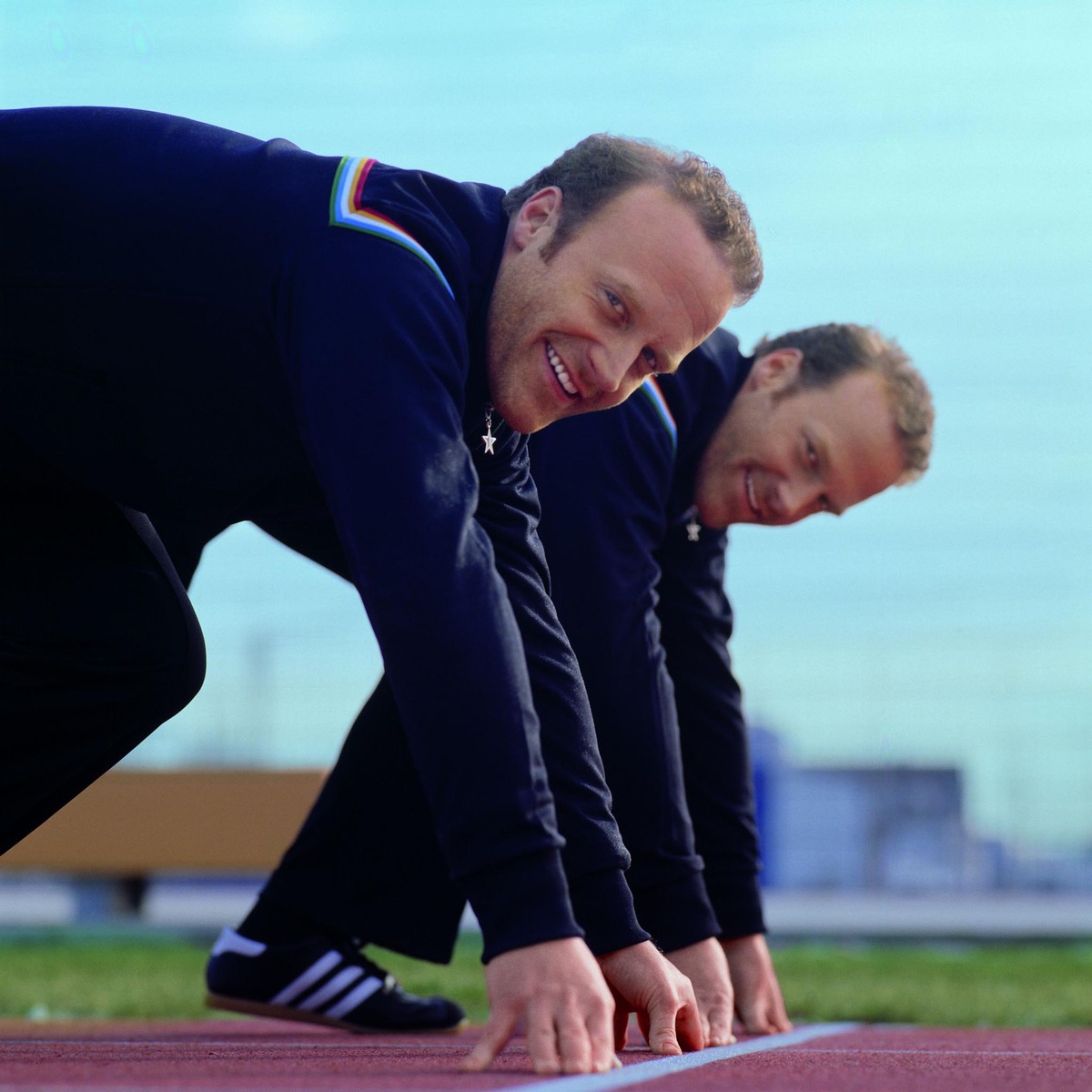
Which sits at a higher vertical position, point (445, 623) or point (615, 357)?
point (615, 357)

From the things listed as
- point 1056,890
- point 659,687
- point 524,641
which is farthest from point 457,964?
point 1056,890

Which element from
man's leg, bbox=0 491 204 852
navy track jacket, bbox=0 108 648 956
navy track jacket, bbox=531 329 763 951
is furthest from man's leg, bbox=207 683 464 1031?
navy track jacket, bbox=0 108 648 956

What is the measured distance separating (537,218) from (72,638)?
1005mm

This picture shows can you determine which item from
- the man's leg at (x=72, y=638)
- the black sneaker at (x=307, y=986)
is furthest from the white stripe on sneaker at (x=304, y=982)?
the man's leg at (x=72, y=638)

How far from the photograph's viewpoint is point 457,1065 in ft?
6.57

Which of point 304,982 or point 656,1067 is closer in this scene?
point 656,1067

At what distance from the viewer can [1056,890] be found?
48.1 feet

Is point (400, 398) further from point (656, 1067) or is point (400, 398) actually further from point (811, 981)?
point (811, 981)

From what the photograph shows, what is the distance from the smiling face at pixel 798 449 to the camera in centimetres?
337

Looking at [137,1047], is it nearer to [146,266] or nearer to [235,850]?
[146,266]

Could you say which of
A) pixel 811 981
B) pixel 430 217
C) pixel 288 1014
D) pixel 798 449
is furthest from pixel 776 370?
pixel 811 981

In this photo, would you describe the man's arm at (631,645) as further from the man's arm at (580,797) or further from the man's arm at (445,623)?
the man's arm at (445,623)

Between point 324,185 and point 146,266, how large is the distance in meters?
0.26

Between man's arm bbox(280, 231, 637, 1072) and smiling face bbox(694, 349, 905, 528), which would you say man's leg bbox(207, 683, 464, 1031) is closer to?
smiling face bbox(694, 349, 905, 528)
